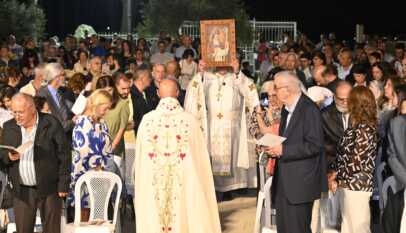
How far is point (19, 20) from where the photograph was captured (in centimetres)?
3041

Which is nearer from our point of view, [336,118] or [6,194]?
[6,194]

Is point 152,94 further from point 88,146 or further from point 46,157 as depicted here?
point 46,157

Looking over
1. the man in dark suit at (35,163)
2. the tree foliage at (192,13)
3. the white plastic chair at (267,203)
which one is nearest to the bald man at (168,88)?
the man in dark suit at (35,163)

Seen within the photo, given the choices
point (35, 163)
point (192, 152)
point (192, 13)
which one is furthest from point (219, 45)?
point (192, 13)

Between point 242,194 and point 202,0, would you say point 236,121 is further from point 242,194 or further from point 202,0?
point 202,0

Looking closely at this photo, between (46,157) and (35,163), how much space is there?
0.36 ft

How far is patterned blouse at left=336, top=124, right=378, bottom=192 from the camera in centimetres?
972

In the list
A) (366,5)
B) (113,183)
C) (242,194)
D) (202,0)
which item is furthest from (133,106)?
(366,5)

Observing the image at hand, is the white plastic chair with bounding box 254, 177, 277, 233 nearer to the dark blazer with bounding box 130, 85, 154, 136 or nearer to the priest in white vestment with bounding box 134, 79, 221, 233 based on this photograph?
the priest in white vestment with bounding box 134, 79, 221, 233

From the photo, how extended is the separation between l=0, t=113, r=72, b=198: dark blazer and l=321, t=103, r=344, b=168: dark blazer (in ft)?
8.33

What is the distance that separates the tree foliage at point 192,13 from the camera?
93.5ft

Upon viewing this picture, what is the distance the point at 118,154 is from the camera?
40.0 ft

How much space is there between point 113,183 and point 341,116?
2.43 m

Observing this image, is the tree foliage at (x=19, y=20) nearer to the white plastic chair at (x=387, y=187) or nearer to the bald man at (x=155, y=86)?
the bald man at (x=155, y=86)
